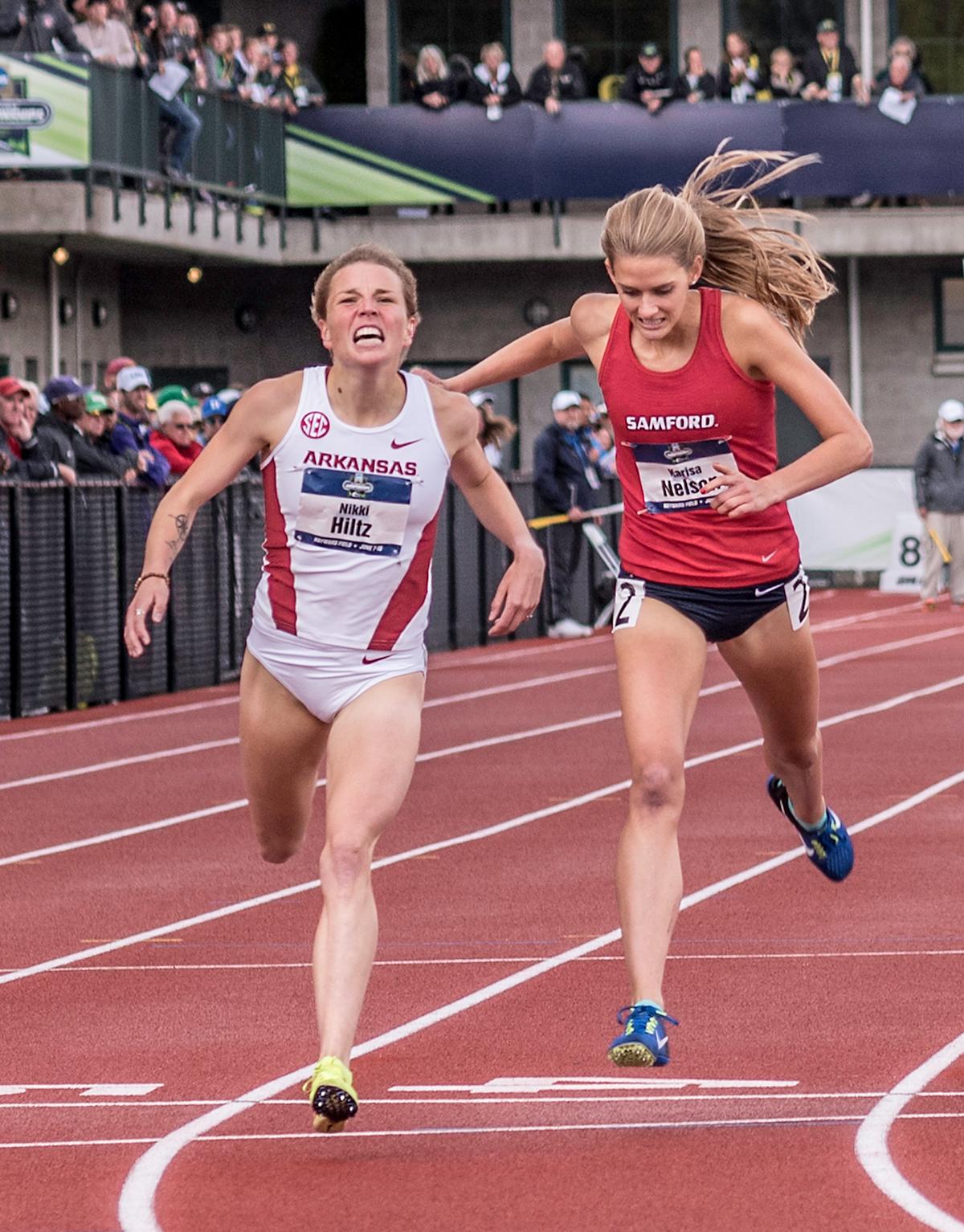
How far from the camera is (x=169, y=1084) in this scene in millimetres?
7023

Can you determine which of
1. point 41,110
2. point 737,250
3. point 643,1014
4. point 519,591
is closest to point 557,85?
point 41,110

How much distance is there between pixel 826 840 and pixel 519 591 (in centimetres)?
210

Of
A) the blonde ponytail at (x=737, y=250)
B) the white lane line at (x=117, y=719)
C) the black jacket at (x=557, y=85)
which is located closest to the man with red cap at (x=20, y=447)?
the white lane line at (x=117, y=719)

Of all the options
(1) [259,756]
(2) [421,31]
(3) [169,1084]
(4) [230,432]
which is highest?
(2) [421,31]

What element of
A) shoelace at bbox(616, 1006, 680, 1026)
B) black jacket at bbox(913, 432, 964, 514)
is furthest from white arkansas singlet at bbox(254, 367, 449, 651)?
black jacket at bbox(913, 432, 964, 514)

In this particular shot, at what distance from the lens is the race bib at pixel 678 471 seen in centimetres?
690

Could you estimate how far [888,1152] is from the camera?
5934mm

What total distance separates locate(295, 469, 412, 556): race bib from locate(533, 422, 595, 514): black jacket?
19820mm

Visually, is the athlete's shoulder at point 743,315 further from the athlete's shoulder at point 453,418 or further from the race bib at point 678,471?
the athlete's shoulder at point 453,418

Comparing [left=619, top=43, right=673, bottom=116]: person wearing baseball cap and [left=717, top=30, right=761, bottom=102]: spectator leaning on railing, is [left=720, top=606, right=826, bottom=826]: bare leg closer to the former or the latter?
[left=619, top=43, right=673, bottom=116]: person wearing baseball cap

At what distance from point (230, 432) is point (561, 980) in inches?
104

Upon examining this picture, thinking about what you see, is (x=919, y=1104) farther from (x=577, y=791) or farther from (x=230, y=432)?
(x=577, y=791)

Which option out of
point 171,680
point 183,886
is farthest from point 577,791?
point 171,680

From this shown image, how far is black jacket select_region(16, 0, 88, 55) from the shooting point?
26.5 metres
